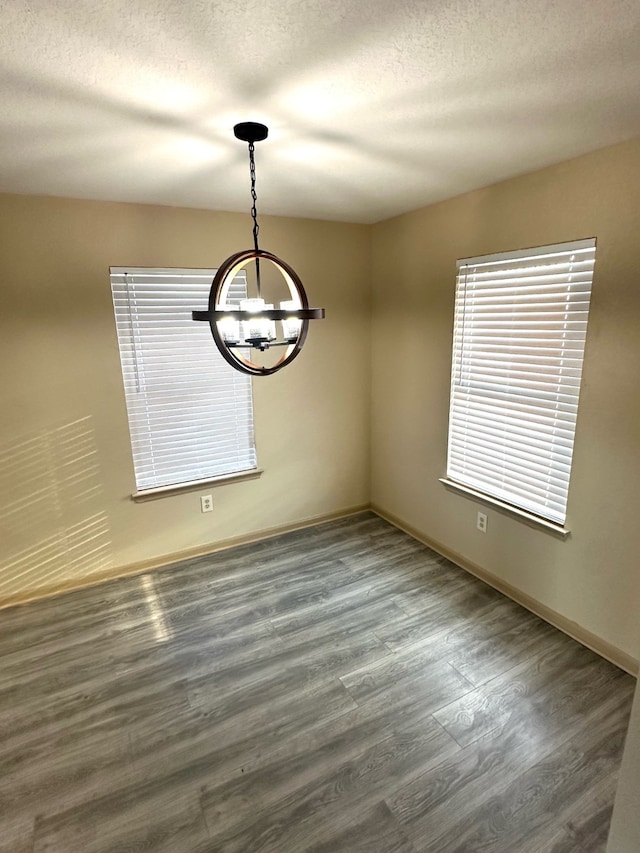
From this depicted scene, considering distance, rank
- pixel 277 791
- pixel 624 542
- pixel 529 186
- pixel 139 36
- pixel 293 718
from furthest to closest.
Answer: pixel 529 186
pixel 624 542
pixel 293 718
pixel 277 791
pixel 139 36

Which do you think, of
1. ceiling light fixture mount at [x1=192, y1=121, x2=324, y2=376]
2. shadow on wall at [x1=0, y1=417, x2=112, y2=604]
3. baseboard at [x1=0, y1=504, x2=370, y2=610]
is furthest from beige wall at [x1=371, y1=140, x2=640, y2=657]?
shadow on wall at [x1=0, y1=417, x2=112, y2=604]

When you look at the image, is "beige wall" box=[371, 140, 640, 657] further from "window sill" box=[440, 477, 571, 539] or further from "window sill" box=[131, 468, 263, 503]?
"window sill" box=[131, 468, 263, 503]

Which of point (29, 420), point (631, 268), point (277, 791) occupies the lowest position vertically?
point (277, 791)

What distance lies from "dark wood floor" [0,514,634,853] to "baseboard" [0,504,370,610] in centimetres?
9

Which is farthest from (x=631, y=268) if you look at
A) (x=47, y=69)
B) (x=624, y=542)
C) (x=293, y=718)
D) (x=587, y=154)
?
(x=293, y=718)

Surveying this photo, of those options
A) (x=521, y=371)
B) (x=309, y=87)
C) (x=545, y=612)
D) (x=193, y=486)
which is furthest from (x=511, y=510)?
(x=309, y=87)

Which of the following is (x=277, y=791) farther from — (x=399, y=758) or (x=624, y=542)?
(x=624, y=542)

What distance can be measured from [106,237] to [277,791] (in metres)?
2.98

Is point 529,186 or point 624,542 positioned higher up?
point 529,186

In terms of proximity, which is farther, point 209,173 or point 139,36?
point 209,173

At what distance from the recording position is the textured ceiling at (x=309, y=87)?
1050mm

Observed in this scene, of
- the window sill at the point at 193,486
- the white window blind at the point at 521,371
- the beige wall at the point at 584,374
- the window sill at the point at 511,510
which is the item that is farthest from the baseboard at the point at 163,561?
the white window blind at the point at 521,371

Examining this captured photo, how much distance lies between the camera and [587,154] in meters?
2.02

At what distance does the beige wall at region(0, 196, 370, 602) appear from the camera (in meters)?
2.54
